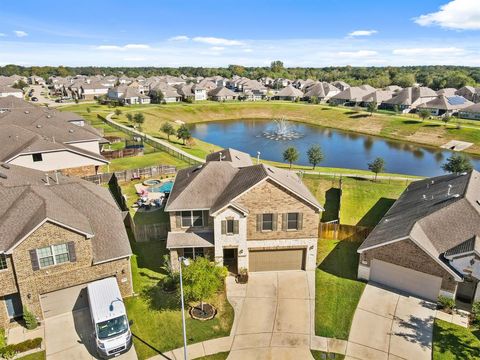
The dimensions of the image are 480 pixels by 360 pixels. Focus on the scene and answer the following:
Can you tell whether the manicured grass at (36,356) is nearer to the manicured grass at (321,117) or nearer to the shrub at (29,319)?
the shrub at (29,319)

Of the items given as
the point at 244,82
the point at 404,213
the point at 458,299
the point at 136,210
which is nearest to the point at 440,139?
the point at 404,213

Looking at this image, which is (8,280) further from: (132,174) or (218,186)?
(132,174)

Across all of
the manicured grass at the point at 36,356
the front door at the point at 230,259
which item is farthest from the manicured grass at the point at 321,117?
the manicured grass at the point at 36,356

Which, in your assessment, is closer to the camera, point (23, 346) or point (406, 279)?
point (23, 346)

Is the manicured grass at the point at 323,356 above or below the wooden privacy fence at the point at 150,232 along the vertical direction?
below

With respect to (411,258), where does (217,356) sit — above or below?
below

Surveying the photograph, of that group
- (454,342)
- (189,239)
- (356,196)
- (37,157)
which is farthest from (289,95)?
(454,342)
